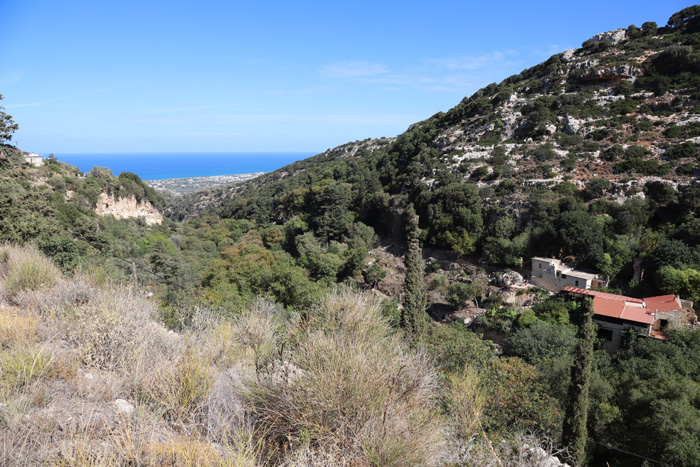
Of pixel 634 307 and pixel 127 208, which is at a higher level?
pixel 127 208

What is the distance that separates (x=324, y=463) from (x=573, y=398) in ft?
30.3

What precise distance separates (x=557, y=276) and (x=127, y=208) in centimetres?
4126

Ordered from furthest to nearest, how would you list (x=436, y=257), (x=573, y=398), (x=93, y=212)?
(x=93, y=212), (x=436, y=257), (x=573, y=398)

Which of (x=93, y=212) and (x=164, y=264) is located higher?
(x=93, y=212)

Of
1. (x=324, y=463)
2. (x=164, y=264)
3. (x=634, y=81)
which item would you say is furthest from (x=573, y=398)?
(x=634, y=81)

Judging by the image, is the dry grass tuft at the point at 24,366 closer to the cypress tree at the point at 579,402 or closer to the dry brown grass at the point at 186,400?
the dry brown grass at the point at 186,400

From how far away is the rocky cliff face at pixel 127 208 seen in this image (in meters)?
35.9

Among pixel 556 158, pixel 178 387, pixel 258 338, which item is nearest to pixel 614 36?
pixel 556 158

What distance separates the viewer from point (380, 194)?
35.8 metres

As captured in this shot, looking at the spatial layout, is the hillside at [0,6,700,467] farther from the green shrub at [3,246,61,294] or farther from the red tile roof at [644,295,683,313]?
the red tile roof at [644,295,683,313]

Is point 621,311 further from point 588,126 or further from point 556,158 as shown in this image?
point 588,126

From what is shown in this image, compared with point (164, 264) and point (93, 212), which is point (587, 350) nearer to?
point (164, 264)

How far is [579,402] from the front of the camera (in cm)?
952

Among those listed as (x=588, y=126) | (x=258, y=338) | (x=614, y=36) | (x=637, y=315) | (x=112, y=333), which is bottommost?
(x=637, y=315)
